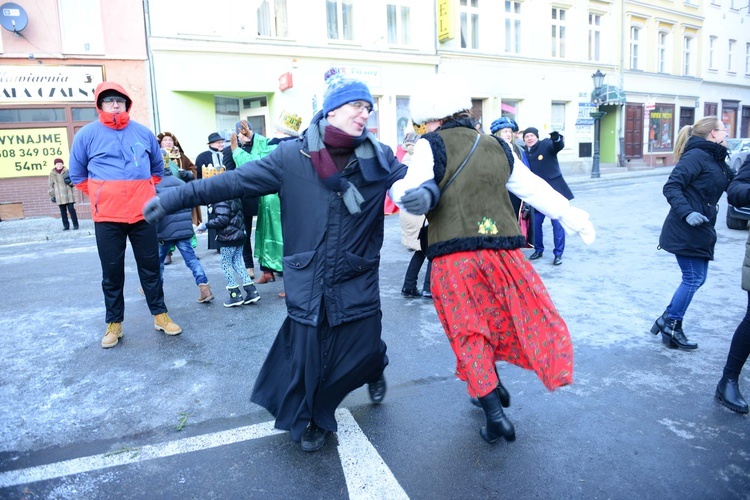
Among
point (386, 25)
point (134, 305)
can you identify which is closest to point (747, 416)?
point (134, 305)

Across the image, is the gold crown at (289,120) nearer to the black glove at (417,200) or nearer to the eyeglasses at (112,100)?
the eyeglasses at (112,100)

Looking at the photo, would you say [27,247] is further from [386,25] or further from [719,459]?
[386,25]

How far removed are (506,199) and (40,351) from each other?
4.14 m

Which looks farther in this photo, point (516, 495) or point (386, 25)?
point (386, 25)

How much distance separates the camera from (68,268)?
8.27 metres

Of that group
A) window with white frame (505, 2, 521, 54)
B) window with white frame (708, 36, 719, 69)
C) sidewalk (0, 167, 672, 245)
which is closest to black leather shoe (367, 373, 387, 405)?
sidewalk (0, 167, 672, 245)

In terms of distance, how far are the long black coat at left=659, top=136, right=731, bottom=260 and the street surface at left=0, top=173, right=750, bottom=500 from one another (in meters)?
0.85

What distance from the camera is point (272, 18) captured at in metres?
17.2

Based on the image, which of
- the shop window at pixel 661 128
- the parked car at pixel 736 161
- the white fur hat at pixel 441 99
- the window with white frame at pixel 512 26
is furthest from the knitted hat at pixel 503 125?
the shop window at pixel 661 128

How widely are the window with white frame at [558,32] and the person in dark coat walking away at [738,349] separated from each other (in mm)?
23454

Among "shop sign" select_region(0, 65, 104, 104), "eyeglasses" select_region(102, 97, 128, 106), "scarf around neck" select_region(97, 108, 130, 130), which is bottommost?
"scarf around neck" select_region(97, 108, 130, 130)

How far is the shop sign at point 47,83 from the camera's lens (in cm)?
1438

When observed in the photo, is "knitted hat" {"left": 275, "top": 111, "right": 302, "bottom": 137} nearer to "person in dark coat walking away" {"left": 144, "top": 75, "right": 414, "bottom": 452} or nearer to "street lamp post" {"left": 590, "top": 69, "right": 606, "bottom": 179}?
"person in dark coat walking away" {"left": 144, "top": 75, "right": 414, "bottom": 452}

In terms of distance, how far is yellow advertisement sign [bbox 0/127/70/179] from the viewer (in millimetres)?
14680
